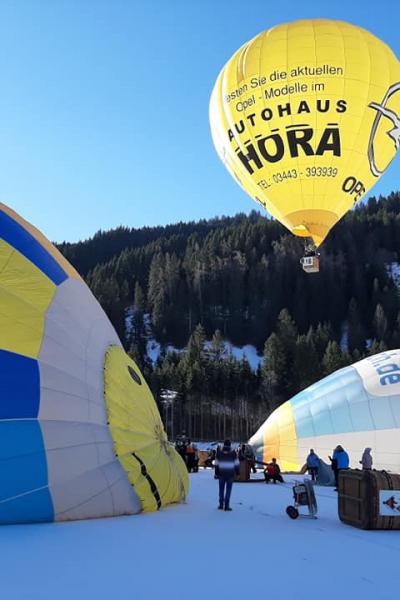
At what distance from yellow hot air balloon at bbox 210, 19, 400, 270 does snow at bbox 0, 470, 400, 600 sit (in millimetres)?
10364

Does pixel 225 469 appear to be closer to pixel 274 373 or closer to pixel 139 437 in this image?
pixel 139 437

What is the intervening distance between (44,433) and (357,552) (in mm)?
3217

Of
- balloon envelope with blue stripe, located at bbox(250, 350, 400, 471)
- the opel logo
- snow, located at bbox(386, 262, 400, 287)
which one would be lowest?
balloon envelope with blue stripe, located at bbox(250, 350, 400, 471)

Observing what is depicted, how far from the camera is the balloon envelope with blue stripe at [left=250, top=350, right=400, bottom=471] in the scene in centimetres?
1582

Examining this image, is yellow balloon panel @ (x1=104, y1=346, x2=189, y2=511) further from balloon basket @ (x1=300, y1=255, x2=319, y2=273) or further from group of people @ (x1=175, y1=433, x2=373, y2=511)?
balloon basket @ (x1=300, y1=255, x2=319, y2=273)

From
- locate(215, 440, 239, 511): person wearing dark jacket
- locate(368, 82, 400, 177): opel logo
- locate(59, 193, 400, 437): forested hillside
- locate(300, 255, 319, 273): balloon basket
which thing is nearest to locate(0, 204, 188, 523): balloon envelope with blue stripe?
locate(215, 440, 239, 511): person wearing dark jacket

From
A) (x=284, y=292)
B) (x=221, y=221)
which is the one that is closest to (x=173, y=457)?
(x=284, y=292)

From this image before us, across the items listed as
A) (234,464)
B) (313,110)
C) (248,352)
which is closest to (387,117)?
(313,110)

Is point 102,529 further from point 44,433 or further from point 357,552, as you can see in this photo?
point 357,552

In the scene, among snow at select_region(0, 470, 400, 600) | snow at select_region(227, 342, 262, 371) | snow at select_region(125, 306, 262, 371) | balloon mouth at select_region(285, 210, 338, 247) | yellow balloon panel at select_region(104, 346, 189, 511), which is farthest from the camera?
snow at select_region(125, 306, 262, 371)

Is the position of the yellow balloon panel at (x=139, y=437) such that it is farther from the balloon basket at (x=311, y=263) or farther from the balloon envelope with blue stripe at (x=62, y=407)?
the balloon basket at (x=311, y=263)

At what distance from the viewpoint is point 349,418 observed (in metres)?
16.7

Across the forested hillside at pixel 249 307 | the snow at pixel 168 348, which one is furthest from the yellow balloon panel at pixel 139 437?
the snow at pixel 168 348

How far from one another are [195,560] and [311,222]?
12999 mm
